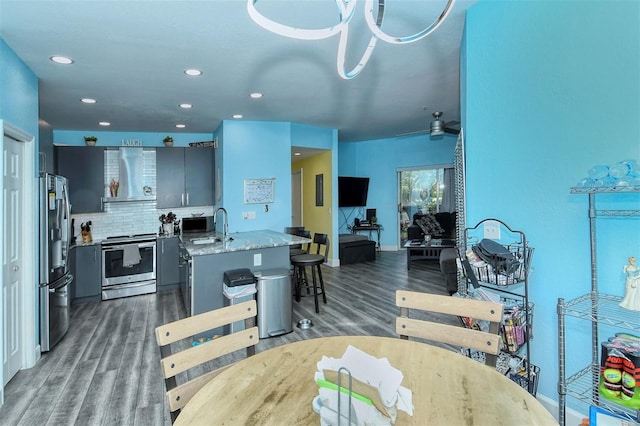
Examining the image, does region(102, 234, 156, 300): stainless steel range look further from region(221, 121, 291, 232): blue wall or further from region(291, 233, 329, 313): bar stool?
region(291, 233, 329, 313): bar stool

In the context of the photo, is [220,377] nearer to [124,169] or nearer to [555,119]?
[555,119]

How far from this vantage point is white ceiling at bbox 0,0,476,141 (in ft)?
7.26

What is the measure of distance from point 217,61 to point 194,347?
2.55 m

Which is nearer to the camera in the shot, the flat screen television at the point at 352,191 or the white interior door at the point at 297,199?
the flat screen television at the point at 352,191

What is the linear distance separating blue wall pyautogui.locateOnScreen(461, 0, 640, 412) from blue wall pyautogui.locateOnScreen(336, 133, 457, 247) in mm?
5958

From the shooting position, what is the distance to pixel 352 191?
8273mm

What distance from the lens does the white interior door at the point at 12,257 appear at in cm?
254

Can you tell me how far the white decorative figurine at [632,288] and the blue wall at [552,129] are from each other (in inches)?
5.8

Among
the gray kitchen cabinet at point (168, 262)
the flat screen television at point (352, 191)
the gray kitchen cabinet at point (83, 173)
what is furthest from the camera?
the flat screen television at point (352, 191)

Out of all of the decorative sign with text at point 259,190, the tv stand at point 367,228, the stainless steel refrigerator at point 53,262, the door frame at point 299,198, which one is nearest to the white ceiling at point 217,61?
the decorative sign with text at point 259,190

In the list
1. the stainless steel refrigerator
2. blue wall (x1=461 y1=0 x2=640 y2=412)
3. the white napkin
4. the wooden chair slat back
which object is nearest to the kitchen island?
the stainless steel refrigerator

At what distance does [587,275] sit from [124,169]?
5.88m

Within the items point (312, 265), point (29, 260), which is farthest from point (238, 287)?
point (29, 260)

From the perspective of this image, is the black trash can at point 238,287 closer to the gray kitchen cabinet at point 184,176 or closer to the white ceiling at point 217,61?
the white ceiling at point 217,61
